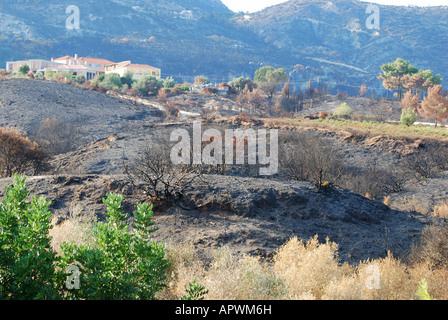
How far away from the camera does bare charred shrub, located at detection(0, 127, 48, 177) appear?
14336mm

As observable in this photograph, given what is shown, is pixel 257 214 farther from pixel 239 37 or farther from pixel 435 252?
pixel 239 37

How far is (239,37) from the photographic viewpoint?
155750mm

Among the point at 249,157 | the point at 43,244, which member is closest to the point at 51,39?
the point at 249,157

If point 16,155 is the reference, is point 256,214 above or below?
below

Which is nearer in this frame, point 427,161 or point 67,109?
point 427,161

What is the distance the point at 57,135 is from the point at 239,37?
136601 millimetres

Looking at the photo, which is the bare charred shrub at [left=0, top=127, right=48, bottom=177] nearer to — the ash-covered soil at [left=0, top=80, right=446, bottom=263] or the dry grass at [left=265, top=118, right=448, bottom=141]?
the ash-covered soil at [left=0, top=80, right=446, bottom=263]

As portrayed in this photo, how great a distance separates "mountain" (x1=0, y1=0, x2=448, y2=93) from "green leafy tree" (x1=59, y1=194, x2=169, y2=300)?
91277mm

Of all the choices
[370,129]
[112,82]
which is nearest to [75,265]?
[370,129]

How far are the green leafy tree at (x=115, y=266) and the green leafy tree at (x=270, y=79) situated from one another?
5325 centimetres

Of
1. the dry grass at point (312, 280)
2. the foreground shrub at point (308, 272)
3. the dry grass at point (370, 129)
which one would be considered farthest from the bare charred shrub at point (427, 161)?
the foreground shrub at point (308, 272)

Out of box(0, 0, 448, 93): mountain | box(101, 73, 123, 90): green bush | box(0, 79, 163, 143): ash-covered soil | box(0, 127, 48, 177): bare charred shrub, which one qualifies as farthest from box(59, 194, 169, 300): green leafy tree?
box(0, 0, 448, 93): mountain

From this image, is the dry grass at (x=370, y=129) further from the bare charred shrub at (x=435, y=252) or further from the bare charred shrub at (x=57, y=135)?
the bare charred shrub at (x=435, y=252)

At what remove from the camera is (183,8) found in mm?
177750
